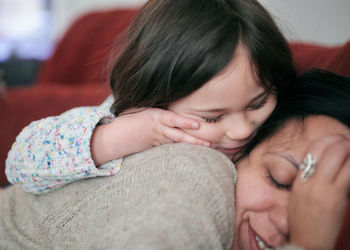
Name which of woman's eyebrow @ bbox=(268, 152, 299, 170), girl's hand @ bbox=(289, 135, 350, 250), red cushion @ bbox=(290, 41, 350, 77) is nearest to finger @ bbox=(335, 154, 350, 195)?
girl's hand @ bbox=(289, 135, 350, 250)

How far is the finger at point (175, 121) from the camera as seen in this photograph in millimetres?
832

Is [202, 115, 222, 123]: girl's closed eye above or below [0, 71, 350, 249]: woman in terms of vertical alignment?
above

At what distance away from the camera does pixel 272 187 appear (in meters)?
0.76

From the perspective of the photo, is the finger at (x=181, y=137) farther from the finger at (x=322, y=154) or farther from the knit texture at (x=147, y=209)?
the finger at (x=322, y=154)

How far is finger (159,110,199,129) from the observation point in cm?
83

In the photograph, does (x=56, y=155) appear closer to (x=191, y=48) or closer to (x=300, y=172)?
(x=191, y=48)

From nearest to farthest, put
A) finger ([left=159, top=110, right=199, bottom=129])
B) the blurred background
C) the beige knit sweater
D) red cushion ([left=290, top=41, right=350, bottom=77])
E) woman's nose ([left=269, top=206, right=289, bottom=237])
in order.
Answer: the beige knit sweater < woman's nose ([left=269, top=206, right=289, bottom=237]) < finger ([left=159, top=110, right=199, bottom=129]) < red cushion ([left=290, top=41, right=350, bottom=77]) < the blurred background

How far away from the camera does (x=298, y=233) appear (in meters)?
0.63

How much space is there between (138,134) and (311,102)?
0.42m

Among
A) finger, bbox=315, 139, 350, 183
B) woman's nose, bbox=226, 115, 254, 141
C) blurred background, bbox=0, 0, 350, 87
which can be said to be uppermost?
finger, bbox=315, 139, 350, 183

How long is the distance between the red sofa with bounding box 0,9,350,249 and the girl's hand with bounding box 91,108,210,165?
1.23 ft

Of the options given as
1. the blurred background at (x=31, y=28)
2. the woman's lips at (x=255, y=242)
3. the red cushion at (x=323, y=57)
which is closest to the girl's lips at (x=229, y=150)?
the woman's lips at (x=255, y=242)

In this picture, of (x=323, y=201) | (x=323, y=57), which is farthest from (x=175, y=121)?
(x=323, y=57)

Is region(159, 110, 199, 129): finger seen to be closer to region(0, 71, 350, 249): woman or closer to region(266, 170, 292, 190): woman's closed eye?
region(0, 71, 350, 249): woman
